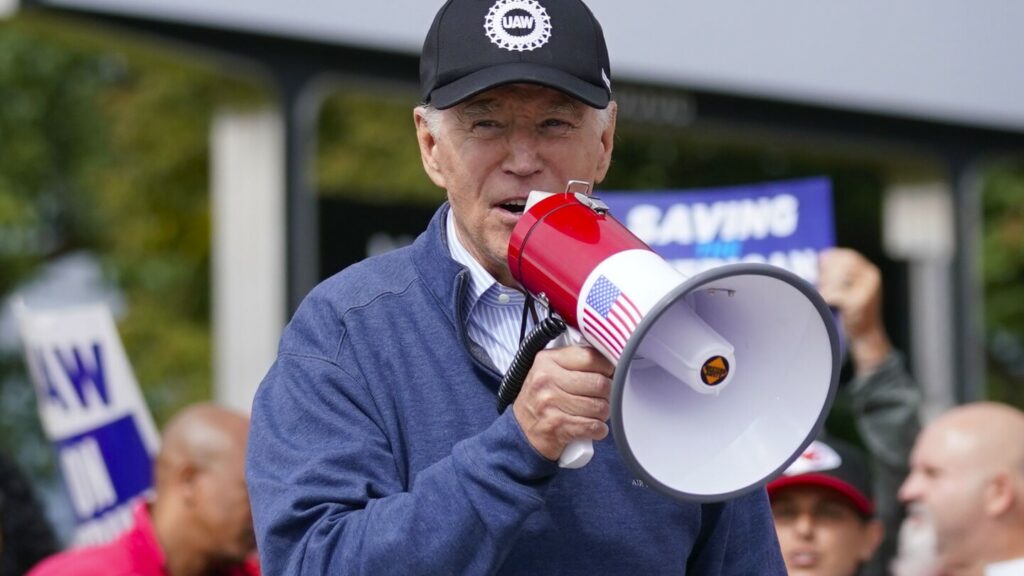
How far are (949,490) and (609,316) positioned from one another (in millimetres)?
2743

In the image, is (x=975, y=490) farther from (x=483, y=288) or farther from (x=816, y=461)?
(x=483, y=288)

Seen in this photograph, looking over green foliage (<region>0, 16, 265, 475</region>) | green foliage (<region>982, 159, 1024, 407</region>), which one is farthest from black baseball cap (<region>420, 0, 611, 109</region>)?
green foliage (<region>0, 16, 265, 475</region>)

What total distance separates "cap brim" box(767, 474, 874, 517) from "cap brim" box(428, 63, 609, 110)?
97.3 inches

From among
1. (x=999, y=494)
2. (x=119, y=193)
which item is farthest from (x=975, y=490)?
(x=119, y=193)

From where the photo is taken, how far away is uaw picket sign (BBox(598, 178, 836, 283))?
571 centimetres

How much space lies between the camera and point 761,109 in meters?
9.67

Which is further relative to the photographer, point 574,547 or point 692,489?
point 574,547

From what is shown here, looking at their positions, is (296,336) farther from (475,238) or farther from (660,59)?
(660,59)

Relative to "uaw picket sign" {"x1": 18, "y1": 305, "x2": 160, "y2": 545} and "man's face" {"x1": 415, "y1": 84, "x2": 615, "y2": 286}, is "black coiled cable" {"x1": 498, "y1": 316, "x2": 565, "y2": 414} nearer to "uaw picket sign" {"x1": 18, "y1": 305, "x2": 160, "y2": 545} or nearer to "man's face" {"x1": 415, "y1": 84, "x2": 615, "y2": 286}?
"man's face" {"x1": 415, "y1": 84, "x2": 615, "y2": 286}

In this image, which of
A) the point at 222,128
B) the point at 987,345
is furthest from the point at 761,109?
the point at 987,345

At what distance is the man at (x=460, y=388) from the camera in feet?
6.63

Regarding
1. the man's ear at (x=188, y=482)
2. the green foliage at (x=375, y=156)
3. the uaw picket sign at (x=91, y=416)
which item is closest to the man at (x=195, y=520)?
the man's ear at (x=188, y=482)

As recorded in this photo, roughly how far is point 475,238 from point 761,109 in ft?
24.7

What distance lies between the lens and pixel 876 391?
5809mm
